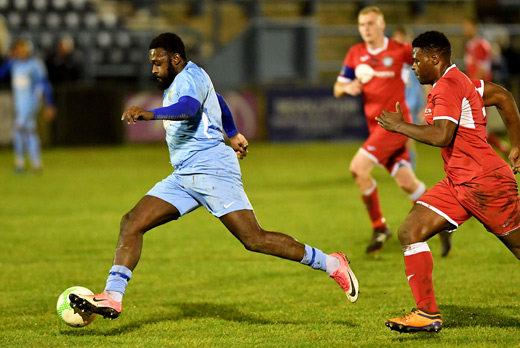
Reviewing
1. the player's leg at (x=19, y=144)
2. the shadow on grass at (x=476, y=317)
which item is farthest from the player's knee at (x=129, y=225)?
the player's leg at (x=19, y=144)

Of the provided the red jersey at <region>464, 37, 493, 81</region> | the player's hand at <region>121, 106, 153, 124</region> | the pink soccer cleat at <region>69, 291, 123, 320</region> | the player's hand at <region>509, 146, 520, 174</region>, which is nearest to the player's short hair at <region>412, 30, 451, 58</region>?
the player's hand at <region>509, 146, 520, 174</region>

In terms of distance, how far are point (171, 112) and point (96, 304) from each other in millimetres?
1357

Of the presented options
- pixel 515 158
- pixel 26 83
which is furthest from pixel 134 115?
pixel 26 83

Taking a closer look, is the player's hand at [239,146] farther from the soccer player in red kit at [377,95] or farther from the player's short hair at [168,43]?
the soccer player in red kit at [377,95]

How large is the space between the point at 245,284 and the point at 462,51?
73.4ft

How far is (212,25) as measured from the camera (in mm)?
26984

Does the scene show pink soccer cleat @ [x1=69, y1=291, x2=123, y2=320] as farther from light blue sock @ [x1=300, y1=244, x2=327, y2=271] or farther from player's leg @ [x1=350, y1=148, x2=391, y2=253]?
player's leg @ [x1=350, y1=148, x2=391, y2=253]

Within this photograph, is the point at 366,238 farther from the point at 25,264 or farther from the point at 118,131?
the point at 118,131

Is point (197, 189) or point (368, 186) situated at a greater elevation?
point (197, 189)

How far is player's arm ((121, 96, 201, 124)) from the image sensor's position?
17.5 ft

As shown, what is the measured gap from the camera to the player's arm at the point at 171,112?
5.33 metres

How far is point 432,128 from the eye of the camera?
537 centimetres

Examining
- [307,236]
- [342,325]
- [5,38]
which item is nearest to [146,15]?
[5,38]

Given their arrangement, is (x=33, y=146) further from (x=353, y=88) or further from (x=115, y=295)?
(x=115, y=295)
